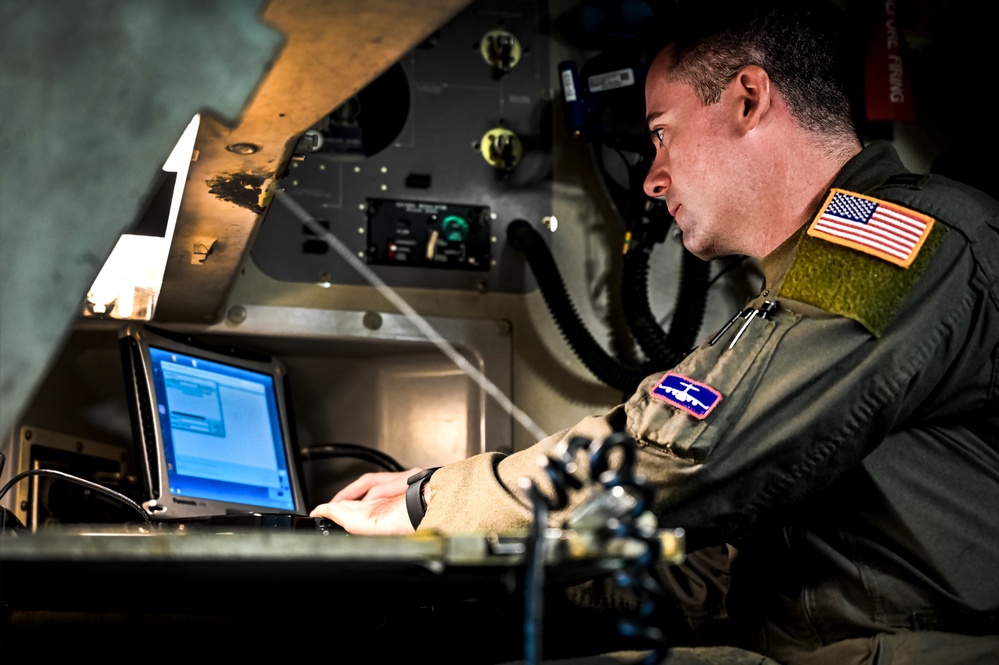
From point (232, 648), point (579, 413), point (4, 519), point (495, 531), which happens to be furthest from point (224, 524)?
point (579, 413)

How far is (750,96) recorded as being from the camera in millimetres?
2037

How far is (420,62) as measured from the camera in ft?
9.25

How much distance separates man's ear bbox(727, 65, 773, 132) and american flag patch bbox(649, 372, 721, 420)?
0.73 m

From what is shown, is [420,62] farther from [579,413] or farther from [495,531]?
[495,531]

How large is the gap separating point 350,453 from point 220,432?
0.34 metres

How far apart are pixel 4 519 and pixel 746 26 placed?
150 centimetres

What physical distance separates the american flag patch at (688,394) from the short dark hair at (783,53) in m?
0.75

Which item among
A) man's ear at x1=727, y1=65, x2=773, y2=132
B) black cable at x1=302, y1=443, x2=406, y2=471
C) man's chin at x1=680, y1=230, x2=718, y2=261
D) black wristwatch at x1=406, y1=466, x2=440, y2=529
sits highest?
man's ear at x1=727, y1=65, x2=773, y2=132

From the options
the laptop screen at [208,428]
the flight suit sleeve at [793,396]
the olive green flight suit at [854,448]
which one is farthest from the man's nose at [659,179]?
the laptop screen at [208,428]

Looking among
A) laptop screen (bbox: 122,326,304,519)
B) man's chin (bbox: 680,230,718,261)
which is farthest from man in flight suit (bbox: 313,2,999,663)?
laptop screen (bbox: 122,326,304,519)

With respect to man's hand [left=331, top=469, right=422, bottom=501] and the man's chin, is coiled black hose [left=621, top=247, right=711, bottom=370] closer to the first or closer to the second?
the man's chin

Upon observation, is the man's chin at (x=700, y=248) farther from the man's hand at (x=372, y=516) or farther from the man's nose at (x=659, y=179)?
the man's hand at (x=372, y=516)

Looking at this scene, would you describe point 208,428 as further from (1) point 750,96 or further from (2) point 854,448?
(2) point 854,448

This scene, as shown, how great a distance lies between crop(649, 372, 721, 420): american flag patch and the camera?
140cm
